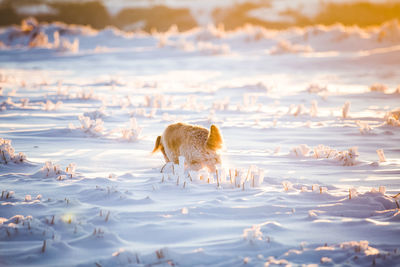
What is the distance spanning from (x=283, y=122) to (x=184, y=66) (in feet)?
35.1

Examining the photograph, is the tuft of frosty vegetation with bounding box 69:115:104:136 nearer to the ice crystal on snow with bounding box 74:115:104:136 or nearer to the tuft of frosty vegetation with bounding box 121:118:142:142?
the ice crystal on snow with bounding box 74:115:104:136

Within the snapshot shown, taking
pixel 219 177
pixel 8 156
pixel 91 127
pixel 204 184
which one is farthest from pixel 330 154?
pixel 8 156

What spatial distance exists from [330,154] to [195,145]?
86.6 inches

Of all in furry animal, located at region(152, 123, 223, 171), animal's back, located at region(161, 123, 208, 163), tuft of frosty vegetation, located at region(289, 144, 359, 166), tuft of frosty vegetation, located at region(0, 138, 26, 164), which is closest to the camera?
furry animal, located at region(152, 123, 223, 171)

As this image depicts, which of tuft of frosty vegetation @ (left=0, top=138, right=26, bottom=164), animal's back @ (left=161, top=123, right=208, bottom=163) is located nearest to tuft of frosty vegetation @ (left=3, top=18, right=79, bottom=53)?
tuft of frosty vegetation @ (left=0, top=138, right=26, bottom=164)

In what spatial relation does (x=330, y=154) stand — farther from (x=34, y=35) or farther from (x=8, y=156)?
(x=34, y=35)

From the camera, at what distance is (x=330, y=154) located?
201 inches

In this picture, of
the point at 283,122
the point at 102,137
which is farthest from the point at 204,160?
the point at 283,122

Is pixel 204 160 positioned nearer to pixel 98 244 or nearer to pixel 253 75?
pixel 98 244

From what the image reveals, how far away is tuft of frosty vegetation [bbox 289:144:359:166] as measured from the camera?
4.83m

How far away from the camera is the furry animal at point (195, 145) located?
3.79 m

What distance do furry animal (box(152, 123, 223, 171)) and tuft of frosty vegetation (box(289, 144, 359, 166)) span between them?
1.73m

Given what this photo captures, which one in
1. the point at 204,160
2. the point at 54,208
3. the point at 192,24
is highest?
the point at 192,24

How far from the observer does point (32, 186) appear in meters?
3.66
